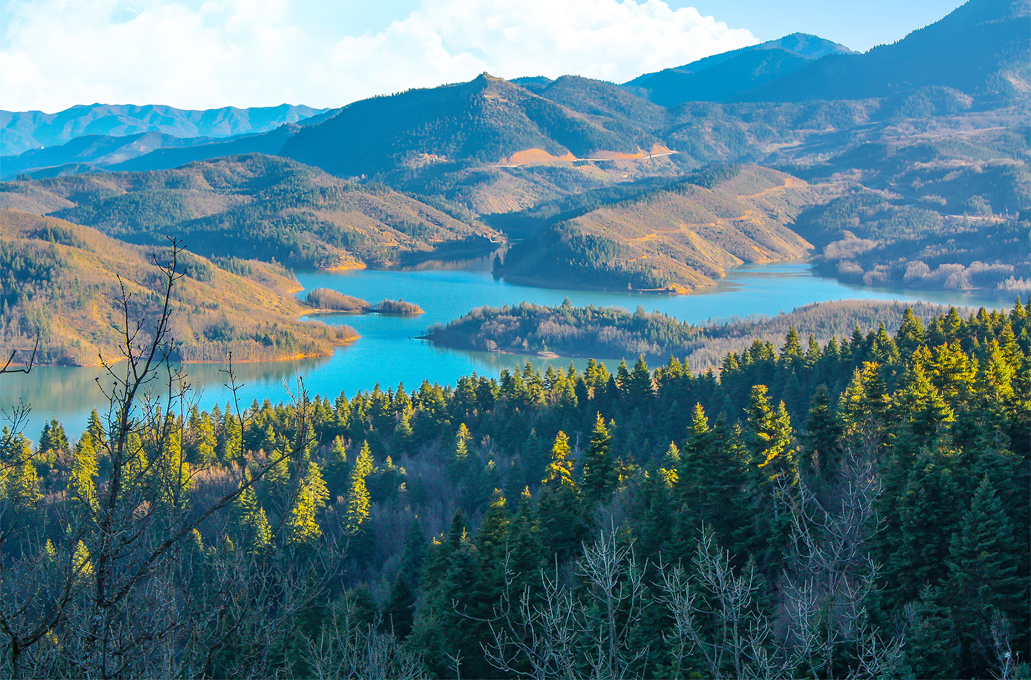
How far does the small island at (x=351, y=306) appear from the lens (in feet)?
445

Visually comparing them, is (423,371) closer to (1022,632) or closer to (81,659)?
(1022,632)

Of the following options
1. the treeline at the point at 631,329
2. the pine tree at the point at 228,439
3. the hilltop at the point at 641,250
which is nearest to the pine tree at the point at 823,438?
the pine tree at the point at 228,439

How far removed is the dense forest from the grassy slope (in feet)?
219

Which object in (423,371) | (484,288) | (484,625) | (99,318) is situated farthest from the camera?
(484,288)

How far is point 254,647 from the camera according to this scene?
6.96 m

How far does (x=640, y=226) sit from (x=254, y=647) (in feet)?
599

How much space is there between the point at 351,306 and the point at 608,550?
426 ft

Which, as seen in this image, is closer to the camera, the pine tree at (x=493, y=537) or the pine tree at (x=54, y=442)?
the pine tree at (x=493, y=537)

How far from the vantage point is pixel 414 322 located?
127 metres

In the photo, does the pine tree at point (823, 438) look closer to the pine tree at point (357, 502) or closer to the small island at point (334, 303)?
the pine tree at point (357, 502)

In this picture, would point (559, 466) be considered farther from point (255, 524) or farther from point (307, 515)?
point (255, 524)

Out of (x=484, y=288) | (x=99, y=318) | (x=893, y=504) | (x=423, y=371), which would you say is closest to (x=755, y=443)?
(x=893, y=504)

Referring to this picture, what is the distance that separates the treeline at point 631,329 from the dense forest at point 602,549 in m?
52.4

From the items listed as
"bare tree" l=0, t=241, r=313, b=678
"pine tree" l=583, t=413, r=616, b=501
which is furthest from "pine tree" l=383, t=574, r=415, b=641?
"bare tree" l=0, t=241, r=313, b=678
